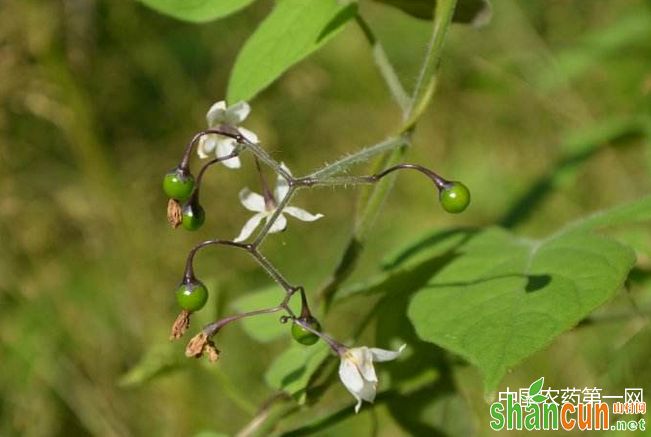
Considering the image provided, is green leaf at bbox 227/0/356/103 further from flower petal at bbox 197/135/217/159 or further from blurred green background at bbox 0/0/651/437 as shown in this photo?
blurred green background at bbox 0/0/651/437

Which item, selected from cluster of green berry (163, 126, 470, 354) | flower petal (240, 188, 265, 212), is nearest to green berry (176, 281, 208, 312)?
cluster of green berry (163, 126, 470, 354)

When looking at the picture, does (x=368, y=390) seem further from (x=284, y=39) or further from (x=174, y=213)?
(x=284, y=39)

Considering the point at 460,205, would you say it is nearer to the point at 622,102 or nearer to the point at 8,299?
the point at 8,299

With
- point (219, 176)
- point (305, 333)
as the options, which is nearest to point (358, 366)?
point (305, 333)

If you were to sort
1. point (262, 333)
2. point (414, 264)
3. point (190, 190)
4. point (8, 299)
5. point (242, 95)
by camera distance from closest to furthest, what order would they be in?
1. point (190, 190)
2. point (242, 95)
3. point (414, 264)
4. point (262, 333)
5. point (8, 299)

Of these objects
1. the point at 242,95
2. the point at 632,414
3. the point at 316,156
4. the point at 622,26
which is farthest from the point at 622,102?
the point at 242,95

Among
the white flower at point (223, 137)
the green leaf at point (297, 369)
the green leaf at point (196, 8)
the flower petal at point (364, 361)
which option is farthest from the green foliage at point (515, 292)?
the green leaf at point (196, 8)

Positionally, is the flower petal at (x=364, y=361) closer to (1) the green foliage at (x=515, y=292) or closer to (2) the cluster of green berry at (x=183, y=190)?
(1) the green foliage at (x=515, y=292)
